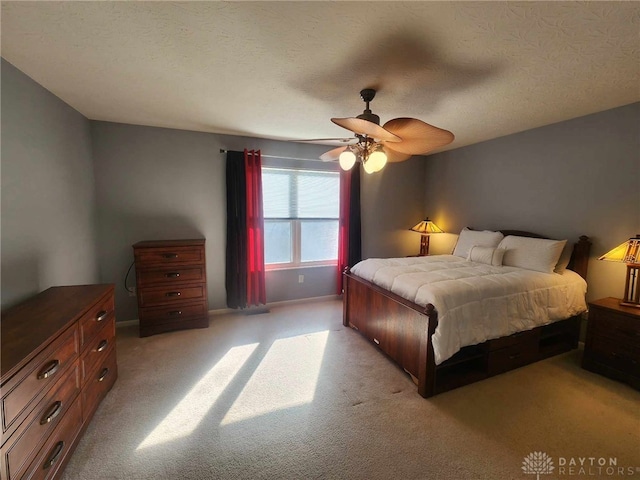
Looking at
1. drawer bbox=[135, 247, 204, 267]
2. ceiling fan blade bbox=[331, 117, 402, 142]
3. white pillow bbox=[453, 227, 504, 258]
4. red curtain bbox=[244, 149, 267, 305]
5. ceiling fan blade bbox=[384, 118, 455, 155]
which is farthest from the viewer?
red curtain bbox=[244, 149, 267, 305]

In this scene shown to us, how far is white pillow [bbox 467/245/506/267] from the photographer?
296 cm

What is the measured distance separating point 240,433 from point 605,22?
3.00m

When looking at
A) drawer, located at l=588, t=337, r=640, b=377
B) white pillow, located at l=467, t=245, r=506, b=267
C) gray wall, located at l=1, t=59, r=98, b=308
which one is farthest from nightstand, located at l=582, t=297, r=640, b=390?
gray wall, located at l=1, t=59, r=98, b=308

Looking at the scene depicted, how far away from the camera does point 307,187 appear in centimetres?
389

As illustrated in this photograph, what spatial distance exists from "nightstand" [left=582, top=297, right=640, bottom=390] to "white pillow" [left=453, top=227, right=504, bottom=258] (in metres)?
1.15

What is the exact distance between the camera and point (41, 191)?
2051 mm

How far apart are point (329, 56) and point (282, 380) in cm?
238

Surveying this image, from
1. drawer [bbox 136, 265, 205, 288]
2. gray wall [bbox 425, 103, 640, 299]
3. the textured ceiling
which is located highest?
the textured ceiling

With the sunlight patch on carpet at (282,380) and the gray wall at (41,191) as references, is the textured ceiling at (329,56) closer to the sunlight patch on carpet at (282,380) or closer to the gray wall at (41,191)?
the gray wall at (41,191)

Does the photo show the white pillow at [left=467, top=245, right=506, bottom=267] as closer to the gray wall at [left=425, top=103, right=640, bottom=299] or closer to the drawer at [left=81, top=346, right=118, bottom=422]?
the gray wall at [left=425, top=103, right=640, bottom=299]

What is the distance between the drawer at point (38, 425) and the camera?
107 cm

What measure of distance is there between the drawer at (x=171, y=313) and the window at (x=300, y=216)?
3.56 feet

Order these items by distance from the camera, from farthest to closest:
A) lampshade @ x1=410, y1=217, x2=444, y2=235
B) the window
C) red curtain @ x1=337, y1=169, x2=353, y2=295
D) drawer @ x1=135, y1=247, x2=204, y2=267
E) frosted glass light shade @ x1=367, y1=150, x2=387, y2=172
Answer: lampshade @ x1=410, y1=217, x2=444, y2=235
red curtain @ x1=337, y1=169, x2=353, y2=295
the window
drawer @ x1=135, y1=247, x2=204, y2=267
frosted glass light shade @ x1=367, y1=150, x2=387, y2=172

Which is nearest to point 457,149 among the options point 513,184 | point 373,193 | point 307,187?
point 513,184
